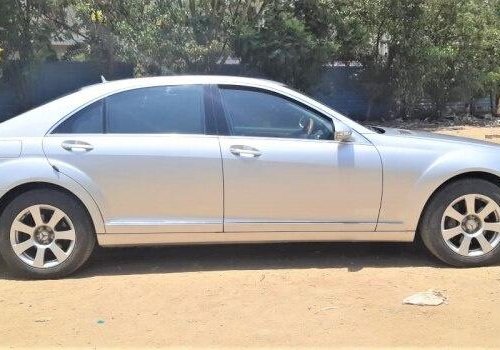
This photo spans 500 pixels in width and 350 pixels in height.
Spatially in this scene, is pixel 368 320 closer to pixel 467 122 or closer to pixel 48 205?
pixel 48 205

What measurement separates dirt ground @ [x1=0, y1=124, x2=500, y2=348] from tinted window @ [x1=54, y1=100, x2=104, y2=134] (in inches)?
46.8

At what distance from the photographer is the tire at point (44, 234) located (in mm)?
5141

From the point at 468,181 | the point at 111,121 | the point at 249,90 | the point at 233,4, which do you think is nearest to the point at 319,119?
the point at 249,90

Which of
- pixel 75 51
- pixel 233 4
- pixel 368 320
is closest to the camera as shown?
pixel 368 320

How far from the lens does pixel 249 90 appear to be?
5484mm

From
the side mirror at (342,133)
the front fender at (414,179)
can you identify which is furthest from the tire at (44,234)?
the front fender at (414,179)

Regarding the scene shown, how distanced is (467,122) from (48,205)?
16.1 m

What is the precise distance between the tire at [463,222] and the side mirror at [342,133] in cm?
86

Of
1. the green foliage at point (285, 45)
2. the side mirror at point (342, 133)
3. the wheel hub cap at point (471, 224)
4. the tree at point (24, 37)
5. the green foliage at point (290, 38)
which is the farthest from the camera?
the green foliage at point (285, 45)

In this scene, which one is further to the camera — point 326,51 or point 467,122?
point 467,122

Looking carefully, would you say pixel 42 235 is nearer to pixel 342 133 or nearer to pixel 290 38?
pixel 342 133

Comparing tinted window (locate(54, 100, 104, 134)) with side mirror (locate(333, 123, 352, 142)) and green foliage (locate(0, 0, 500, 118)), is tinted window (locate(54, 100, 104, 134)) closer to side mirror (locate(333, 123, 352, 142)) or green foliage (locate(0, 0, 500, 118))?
side mirror (locate(333, 123, 352, 142))

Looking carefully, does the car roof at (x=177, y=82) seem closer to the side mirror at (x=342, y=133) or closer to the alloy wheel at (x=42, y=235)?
the side mirror at (x=342, y=133)

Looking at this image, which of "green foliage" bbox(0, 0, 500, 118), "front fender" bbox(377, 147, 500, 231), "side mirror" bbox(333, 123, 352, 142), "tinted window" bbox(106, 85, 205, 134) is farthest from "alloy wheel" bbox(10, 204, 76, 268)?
"green foliage" bbox(0, 0, 500, 118)
